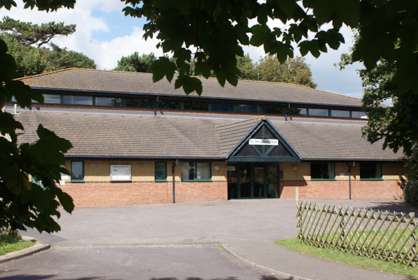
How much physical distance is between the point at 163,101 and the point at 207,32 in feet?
122

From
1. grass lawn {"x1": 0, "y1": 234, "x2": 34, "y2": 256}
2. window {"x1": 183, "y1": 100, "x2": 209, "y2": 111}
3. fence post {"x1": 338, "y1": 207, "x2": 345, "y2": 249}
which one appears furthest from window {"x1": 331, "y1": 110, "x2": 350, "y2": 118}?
grass lawn {"x1": 0, "y1": 234, "x2": 34, "y2": 256}

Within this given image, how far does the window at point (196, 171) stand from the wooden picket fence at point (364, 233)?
1890 centimetres

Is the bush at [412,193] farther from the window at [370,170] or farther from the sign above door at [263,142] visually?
the sign above door at [263,142]

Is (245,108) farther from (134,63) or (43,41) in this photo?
(43,41)

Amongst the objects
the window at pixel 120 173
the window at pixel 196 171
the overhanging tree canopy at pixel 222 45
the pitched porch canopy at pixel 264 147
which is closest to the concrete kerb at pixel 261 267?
the overhanging tree canopy at pixel 222 45

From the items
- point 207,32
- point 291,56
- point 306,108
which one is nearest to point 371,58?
point 207,32

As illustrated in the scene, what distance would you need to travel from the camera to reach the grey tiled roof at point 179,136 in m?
34.5

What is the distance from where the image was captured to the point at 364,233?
14.0 metres

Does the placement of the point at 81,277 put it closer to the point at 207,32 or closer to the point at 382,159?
the point at 207,32

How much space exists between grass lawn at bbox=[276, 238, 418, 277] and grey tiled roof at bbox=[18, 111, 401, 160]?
18893mm

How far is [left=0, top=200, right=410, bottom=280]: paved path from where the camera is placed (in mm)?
11727

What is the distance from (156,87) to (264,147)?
361 inches

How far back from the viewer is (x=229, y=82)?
4.14 m

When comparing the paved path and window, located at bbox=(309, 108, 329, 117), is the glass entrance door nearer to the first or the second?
window, located at bbox=(309, 108, 329, 117)
